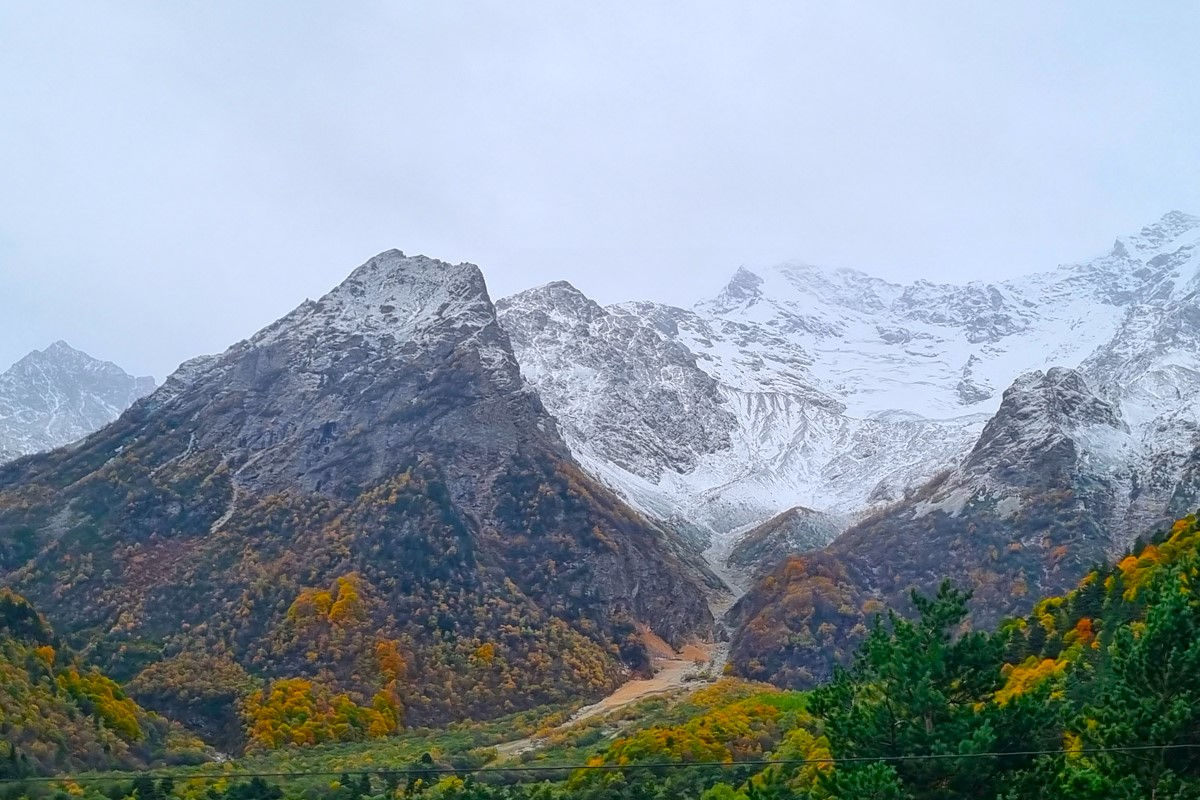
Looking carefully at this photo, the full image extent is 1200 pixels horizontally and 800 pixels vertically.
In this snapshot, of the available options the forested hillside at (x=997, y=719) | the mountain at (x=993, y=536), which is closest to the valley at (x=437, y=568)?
the mountain at (x=993, y=536)

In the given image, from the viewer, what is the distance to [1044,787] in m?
17.8

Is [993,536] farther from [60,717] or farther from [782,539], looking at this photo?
[60,717]

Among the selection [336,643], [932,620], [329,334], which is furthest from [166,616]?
[932,620]

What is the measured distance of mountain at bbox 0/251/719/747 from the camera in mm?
71688

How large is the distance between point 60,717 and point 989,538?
86702mm

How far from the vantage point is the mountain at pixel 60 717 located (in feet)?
130

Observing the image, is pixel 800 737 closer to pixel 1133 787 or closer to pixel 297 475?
pixel 1133 787

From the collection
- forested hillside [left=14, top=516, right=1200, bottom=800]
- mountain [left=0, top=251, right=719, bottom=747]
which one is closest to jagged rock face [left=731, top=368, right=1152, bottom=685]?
mountain [left=0, top=251, right=719, bottom=747]

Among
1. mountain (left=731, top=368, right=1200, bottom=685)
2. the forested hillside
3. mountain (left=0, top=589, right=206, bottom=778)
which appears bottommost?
mountain (left=731, top=368, right=1200, bottom=685)

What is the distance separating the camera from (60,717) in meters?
43.8

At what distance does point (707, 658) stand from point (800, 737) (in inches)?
2539

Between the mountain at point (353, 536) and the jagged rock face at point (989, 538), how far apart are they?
13968 millimetres

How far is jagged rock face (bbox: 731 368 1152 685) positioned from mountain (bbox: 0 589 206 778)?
55951mm

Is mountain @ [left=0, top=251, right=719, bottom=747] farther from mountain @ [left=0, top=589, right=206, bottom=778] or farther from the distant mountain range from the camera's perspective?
mountain @ [left=0, top=589, right=206, bottom=778]
